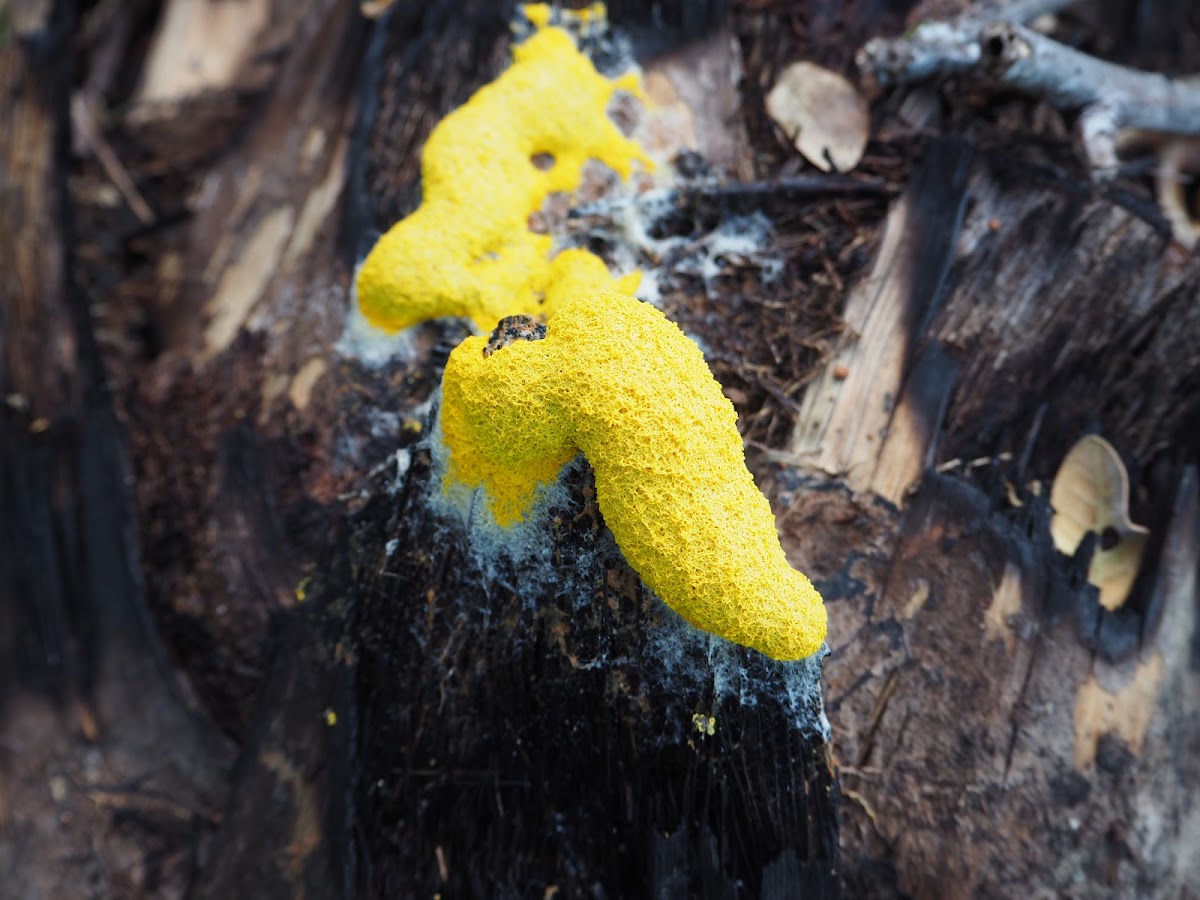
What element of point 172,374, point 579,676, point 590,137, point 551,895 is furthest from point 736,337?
point 172,374

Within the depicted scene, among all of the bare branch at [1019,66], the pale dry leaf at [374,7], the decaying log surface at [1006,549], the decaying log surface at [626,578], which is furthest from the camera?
the pale dry leaf at [374,7]

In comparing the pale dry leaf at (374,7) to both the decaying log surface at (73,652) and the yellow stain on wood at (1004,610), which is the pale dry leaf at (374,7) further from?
the yellow stain on wood at (1004,610)

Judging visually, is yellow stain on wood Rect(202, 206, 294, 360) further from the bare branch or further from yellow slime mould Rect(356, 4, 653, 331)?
the bare branch

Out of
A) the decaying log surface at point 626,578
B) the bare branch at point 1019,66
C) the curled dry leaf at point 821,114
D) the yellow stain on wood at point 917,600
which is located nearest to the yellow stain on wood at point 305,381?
the decaying log surface at point 626,578

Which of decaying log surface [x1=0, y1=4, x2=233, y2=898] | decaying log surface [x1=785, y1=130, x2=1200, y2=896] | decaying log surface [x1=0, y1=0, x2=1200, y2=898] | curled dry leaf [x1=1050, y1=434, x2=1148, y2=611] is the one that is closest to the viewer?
decaying log surface [x1=0, y1=0, x2=1200, y2=898]

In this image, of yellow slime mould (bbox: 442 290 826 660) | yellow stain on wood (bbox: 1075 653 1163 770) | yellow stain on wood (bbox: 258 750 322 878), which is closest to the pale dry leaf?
yellow slime mould (bbox: 442 290 826 660)

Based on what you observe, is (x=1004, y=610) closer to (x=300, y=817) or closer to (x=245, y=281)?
(x=300, y=817)

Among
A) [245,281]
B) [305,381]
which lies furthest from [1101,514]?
[245,281]
